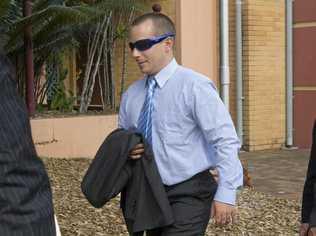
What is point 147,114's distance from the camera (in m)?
3.94

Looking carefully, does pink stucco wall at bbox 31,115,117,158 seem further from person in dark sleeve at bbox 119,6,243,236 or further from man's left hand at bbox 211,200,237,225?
man's left hand at bbox 211,200,237,225

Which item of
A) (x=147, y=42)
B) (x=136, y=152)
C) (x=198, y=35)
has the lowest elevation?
(x=136, y=152)

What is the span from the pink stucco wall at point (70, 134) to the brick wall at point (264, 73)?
2856mm

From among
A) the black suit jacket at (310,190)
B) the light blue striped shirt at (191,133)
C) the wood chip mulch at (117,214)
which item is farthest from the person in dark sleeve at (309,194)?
the wood chip mulch at (117,214)

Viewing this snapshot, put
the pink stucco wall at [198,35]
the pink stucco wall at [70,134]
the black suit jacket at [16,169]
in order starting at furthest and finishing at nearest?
the pink stucco wall at [198,35]
the pink stucco wall at [70,134]
the black suit jacket at [16,169]

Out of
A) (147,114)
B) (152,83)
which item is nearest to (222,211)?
(147,114)

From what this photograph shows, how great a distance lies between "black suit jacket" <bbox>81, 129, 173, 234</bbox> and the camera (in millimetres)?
3779

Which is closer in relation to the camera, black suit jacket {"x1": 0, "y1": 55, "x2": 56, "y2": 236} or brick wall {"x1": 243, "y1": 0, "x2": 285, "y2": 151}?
black suit jacket {"x1": 0, "y1": 55, "x2": 56, "y2": 236}

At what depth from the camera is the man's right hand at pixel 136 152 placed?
3.79 meters

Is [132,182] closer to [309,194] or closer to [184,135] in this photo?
[184,135]

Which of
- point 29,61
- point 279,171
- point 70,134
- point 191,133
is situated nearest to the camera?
point 191,133

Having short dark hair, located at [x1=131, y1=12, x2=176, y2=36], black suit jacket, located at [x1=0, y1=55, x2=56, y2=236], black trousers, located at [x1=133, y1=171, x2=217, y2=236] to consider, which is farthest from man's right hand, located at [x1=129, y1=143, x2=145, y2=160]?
→ black suit jacket, located at [x1=0, y1=55, x2=56, y2=236]

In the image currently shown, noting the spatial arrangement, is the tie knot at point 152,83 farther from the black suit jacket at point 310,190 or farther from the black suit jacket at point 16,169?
the black suit jacket at point 16,169

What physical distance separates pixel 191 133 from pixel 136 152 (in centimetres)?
32
